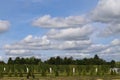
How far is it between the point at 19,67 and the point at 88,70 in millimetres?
12369

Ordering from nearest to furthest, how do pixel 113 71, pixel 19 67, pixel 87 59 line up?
pixel 113 71 → pixel 19 67 → pixel 87 59

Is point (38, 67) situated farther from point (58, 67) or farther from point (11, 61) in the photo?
point (11, 61)

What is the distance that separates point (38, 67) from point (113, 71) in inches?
530

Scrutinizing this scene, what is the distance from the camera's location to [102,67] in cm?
5966

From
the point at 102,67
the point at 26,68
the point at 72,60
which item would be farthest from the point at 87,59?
the point at 26,68

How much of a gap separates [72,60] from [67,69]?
17544 millimetres

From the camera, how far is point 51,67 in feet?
194

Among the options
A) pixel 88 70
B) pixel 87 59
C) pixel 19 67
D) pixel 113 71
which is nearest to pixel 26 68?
pixel 19 67

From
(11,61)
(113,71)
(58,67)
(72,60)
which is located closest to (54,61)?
(72,60)

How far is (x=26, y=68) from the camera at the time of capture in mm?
58719

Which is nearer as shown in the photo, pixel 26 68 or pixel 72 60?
pixel 26 68

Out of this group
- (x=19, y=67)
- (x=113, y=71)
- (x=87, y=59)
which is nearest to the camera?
(x=113, y=71)

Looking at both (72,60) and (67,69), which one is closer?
(67,69)

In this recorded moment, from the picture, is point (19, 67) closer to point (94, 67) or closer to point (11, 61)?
point (94, 67)
